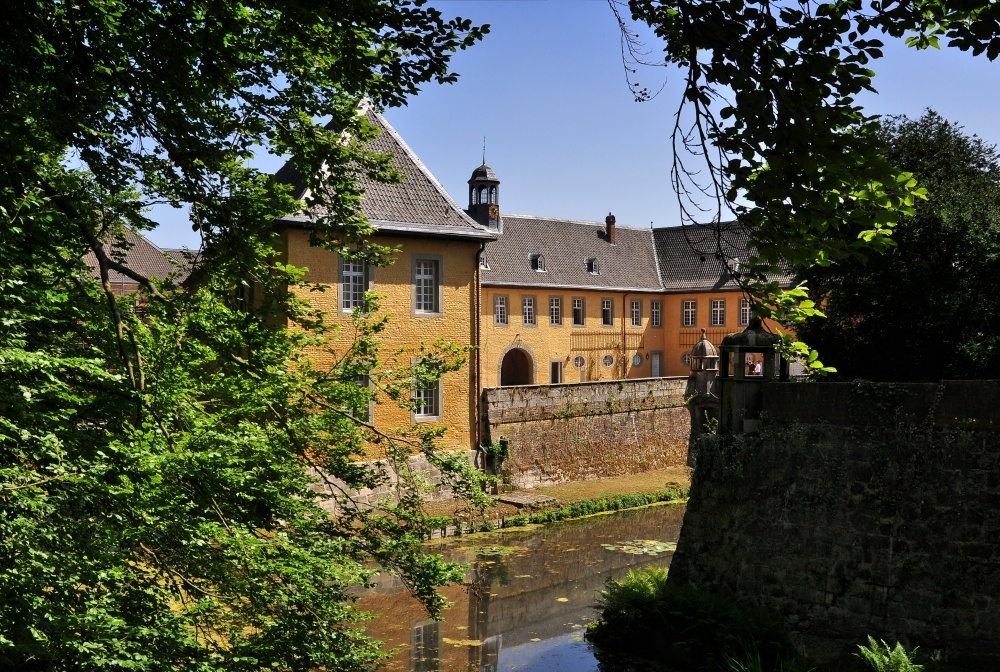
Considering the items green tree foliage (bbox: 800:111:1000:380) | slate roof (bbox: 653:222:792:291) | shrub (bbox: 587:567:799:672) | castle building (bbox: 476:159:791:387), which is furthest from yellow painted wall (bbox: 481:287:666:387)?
shrub (bbox: 587:567:799:672)

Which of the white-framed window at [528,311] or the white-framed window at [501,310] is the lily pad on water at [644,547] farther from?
the white-framed window at [528,311]

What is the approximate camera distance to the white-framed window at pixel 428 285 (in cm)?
2114

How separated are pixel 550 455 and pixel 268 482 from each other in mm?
18289

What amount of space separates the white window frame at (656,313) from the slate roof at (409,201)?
69.1 feet

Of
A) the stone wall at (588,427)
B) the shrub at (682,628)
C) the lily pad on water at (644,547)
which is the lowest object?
the lily pad on water at (644,547)

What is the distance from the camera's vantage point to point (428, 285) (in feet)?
69.9

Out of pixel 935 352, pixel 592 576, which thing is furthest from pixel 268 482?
pixel 935 352

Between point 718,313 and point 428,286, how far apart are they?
22.2 m

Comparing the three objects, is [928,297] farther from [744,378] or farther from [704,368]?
[704,368]

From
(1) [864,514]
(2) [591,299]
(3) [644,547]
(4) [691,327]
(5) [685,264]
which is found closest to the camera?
(1) [864,514]

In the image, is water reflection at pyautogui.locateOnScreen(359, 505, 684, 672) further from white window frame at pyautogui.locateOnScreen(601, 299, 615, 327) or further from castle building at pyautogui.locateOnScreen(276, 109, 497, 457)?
white window frame at pyautogui.locateOnScreen(601, 299, 615, 327)

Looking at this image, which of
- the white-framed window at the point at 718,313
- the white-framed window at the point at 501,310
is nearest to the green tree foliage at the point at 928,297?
the white-framed window at the point at 501,310

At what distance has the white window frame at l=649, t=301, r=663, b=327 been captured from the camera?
41.4 meters

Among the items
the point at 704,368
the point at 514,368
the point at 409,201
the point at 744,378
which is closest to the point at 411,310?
the point at 409,201
